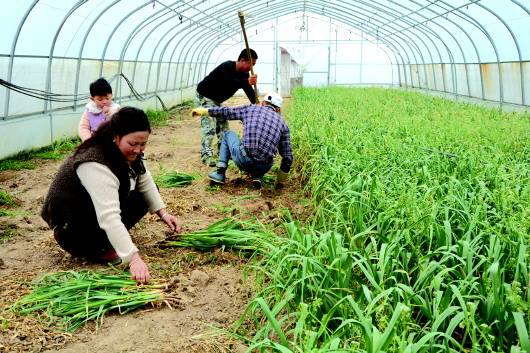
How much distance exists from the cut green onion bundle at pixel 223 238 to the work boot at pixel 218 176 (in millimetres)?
1963

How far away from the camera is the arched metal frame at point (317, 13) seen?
12059 mm

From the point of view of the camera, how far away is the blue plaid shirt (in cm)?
571

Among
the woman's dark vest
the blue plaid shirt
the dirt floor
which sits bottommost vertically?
the dirt floor

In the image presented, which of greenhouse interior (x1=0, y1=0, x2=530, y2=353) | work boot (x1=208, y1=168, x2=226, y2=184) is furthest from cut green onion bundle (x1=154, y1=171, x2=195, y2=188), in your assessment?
work boot (x1=208, y1=168, x2=226, y2=184)

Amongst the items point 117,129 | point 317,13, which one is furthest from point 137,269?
point 317,13

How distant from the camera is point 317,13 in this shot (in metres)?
23.6

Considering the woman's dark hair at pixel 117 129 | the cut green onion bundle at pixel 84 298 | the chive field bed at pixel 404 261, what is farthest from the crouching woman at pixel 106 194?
the chive field bed at pixel 404 261

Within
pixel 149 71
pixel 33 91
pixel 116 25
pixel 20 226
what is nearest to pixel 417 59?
pixel 149 71

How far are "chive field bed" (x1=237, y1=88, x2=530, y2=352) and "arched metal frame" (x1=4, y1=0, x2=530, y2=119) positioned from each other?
617cm

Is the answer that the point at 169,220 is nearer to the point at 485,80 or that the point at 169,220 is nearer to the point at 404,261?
the point at 404,261

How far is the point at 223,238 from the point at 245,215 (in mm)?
1044

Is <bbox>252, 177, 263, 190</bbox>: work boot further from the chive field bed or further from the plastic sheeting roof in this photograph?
the plastic sheeting roof

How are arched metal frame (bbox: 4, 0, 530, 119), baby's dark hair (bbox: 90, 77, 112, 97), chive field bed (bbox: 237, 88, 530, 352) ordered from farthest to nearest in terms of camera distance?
arched metal frame (bbox: 4, 0, 530, 119), baby's dark hair (bbox: 90, 77, 112, 97), chive field bed (bbox: 237, 88, 530, 352)

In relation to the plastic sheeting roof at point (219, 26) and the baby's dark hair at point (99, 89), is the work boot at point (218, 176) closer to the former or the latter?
the baby's dark hair at point (99, 89)
